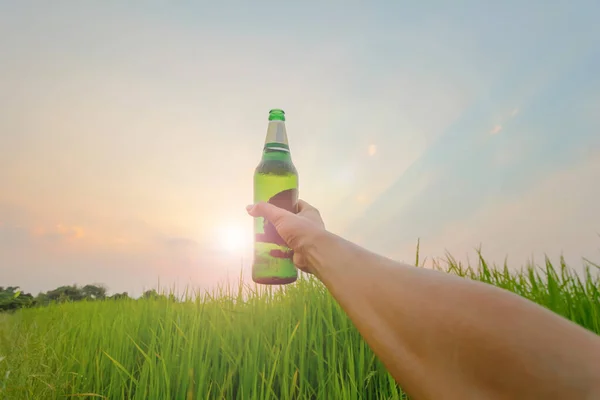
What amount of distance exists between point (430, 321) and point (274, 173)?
6.03ft

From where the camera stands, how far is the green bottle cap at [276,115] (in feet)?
8.45

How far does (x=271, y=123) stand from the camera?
2.55 m

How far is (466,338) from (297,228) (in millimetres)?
1088

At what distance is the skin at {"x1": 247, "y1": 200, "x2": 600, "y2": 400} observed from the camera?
60cm

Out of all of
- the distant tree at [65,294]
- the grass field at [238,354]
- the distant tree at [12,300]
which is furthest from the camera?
the distant tree at [65,294]

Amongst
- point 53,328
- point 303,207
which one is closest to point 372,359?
point 303,207

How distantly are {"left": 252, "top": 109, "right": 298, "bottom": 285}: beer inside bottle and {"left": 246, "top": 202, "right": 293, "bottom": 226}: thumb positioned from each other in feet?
0.59

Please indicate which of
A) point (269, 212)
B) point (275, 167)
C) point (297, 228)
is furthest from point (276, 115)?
point (297, 228)

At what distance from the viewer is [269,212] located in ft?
7.08

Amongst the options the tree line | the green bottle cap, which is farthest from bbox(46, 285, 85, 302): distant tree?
the green bottle cap

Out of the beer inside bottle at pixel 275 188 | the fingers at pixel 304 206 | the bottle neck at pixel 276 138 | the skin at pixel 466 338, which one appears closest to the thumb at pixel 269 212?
the beer inside bottle at pixel 275 188

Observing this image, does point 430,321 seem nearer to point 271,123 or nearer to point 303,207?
point 303,207

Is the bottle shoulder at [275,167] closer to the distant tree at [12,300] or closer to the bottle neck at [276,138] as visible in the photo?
the bottle neck at [276,138]

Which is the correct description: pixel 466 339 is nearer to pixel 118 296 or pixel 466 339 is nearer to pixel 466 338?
pixel 466 338
